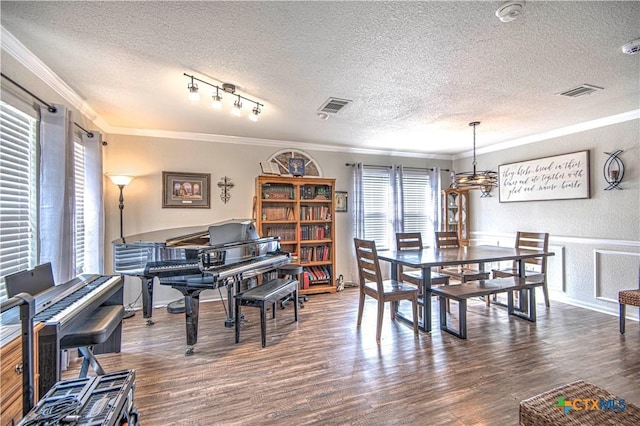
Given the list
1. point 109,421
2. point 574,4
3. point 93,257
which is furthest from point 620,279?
point 93,257

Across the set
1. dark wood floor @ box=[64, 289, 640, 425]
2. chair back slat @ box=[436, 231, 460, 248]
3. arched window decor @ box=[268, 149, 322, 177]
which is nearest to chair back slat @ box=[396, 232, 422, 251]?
chair back slat @ box=[436, 231, 460, 248]

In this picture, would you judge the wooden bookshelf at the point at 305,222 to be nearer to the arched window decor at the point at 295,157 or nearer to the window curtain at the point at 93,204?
the arched window decor at the point at 295,157

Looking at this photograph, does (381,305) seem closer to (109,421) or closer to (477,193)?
(109,421)

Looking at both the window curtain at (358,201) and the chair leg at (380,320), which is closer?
the chair leg at (380,320)

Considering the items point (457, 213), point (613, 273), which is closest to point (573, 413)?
point (613, 273)

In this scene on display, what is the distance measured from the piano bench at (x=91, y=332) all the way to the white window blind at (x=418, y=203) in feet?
15.8

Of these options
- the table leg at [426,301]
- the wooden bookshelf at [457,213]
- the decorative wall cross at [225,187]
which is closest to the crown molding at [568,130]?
the wooden bookshelf at [457,213]

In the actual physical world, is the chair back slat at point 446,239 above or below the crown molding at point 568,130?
below

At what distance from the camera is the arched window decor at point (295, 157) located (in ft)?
16.2

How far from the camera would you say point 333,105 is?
3.26m

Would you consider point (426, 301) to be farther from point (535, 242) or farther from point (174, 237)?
point (174, 237)

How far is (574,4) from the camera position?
1716 mm

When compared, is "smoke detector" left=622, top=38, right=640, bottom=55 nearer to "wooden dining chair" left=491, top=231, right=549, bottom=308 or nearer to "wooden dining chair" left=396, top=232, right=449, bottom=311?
"wooden dining chair" left=491, top=231, right=549, bottom=308

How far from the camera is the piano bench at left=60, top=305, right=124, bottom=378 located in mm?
1924
